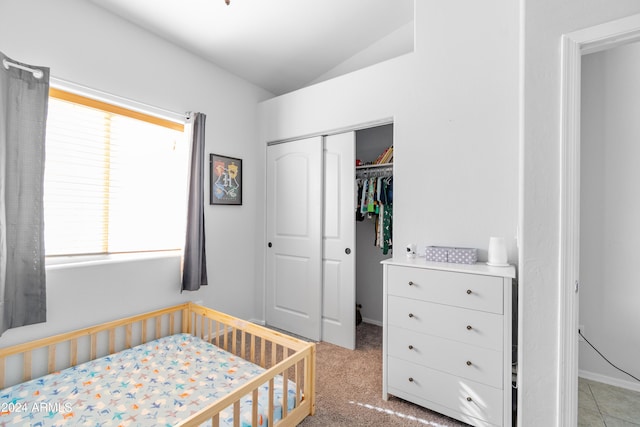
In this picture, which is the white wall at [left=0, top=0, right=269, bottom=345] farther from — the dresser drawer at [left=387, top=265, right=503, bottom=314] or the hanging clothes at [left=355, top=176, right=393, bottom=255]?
the dresser drawer at [left=387, top=265, right=503, bottom=314]

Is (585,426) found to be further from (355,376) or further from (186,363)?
(186,363)

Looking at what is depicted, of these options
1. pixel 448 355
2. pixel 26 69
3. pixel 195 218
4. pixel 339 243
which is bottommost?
pixel 448 355

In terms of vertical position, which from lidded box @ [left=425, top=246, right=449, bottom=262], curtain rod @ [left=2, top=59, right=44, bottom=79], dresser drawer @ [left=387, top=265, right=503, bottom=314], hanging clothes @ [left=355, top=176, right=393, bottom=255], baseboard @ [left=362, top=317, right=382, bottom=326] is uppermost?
curtain rod @ [left=2, top=59, right=44, bottom=79]

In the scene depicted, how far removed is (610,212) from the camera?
1.93 m

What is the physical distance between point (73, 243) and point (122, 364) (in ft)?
2.93

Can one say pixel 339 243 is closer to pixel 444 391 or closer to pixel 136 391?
pixel 444 391

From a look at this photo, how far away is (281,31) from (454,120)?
173cm

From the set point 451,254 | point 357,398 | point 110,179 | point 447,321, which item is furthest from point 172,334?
point 451,254

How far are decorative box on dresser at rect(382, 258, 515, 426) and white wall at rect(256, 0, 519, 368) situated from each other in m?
0.37

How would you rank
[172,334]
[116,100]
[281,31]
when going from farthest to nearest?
[281,31], [172,334], [116,100]

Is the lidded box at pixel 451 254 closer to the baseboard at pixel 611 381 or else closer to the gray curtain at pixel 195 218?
the baseboard at pixel 611 381

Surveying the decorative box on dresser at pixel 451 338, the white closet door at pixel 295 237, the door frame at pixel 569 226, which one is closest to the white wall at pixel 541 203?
the door frame at pixel 569 226

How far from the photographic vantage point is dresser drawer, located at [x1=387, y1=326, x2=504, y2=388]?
156 cm

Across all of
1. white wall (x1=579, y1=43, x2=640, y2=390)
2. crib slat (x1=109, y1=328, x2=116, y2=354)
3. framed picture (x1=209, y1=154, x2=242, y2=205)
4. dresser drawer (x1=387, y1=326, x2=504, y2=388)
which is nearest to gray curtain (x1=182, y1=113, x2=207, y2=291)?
framed picture (x1=209, y1=154, x2=242, y2=205)
